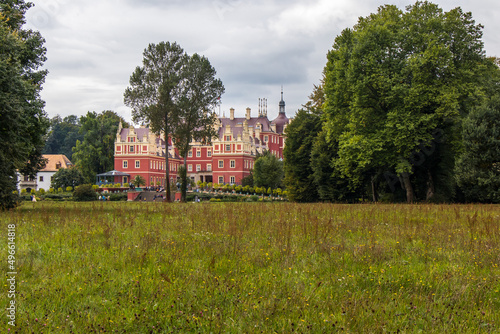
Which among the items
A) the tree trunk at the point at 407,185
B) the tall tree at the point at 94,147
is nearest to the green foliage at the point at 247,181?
the tall tree at the point at 94,147

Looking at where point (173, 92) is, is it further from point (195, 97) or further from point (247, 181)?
point (247, 181)

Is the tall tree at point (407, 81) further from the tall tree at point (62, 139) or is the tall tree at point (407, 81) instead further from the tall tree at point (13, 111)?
the tall tree at point (62, 139)

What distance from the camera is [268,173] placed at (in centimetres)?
8231

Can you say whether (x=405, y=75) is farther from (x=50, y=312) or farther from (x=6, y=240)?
(x=50, y=312)

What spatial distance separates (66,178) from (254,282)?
79514 mm

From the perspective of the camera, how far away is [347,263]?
7574 mm

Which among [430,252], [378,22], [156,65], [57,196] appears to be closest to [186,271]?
[430,252]

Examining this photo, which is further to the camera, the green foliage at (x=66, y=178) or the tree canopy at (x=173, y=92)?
the green foliage at (x=66, y=178)

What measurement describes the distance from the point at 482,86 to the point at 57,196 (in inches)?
2103

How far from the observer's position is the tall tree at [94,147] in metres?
90.8

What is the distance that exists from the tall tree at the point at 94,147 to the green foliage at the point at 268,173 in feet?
105

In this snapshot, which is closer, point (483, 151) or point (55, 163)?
point (483, 151)

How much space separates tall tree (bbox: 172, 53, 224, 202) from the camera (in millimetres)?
48688

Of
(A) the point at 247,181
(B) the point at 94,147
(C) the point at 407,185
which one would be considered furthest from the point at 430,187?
(B) the point at 94,147
